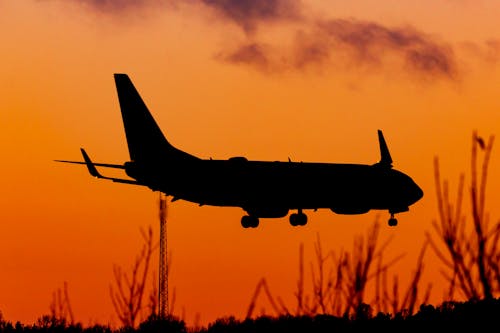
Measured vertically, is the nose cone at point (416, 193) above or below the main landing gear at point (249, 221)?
above

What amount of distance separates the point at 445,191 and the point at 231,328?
1046cm

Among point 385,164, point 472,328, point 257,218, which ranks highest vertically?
point 385,164

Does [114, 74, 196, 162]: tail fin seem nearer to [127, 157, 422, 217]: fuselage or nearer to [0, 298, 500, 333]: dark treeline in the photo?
[127, 157, 422, 217]: fuselage

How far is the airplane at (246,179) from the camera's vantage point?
5847cm

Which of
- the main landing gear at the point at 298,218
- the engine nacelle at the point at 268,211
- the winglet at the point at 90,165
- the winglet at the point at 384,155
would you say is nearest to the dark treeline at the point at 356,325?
the winglet at the point at 90,165

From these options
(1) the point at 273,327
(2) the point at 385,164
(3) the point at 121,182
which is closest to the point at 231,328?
(1) the point at 273,327

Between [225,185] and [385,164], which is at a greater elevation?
[385,164]

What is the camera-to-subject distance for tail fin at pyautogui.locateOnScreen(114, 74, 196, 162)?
2456 inches

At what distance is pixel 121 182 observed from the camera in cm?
5831

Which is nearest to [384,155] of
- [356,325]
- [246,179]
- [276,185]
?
[276,185]

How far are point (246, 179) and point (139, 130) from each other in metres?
9.03

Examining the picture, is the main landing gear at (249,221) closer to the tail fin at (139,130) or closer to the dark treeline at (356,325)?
the tail fin at (139,130)

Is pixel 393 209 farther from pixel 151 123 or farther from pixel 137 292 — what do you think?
pixel 137 292

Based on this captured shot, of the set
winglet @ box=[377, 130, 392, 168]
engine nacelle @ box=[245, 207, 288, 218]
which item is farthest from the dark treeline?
winglet @ box=[377, 130, 392, 168]
